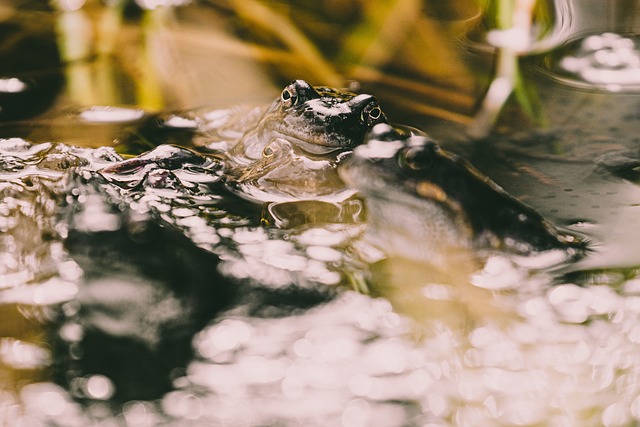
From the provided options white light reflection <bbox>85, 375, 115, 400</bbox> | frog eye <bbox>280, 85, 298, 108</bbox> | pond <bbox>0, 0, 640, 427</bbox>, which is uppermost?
frog eye <bbox>280, 85, 298, 108</bbox>

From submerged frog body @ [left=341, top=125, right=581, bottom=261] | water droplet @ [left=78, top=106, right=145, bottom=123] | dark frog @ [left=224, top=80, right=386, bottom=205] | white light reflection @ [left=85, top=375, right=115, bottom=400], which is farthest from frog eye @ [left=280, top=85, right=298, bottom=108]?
white light reflection @ [left=85, top=375, right=115, bottom=400]

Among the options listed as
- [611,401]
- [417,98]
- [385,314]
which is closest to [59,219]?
[385,314]

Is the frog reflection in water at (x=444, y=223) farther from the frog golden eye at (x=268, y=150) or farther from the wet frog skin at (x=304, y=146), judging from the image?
the frog golden eye at (x=268, y=150)

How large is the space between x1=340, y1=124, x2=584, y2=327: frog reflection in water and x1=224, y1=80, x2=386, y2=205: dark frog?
0.37 meters

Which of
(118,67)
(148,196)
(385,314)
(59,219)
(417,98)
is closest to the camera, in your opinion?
(385,314)

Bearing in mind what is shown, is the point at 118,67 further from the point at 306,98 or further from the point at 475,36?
the point at 475,36

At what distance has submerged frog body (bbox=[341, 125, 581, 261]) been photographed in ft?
5.95

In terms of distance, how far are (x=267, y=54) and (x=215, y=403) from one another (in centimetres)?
208

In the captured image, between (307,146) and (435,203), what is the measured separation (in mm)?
631

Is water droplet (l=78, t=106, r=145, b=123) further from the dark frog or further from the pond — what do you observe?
the dark frog

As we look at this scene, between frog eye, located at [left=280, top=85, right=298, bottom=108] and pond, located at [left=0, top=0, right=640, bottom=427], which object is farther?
frog eye, located at [left=280, top=85, right=298, bottom=108]

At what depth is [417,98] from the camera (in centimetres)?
289

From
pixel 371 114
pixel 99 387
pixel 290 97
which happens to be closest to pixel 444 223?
pixel 371 114

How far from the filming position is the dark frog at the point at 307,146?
7.38 ft
